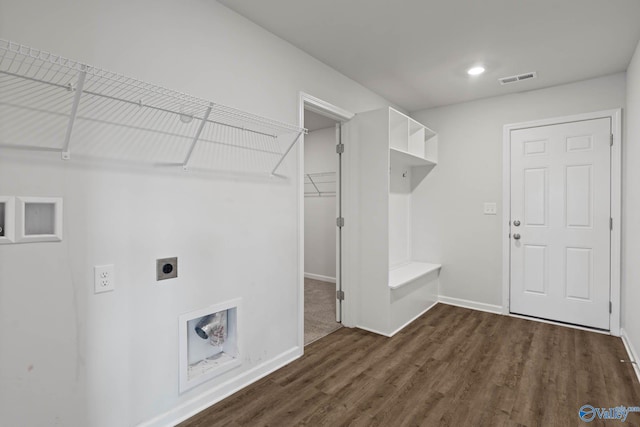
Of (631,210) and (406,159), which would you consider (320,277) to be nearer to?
(406,159)

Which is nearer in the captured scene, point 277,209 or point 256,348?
point 256,348

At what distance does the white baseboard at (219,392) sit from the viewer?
5.92 ft

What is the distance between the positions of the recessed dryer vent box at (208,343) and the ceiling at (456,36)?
2.00m

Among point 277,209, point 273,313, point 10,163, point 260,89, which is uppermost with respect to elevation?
point 260,89

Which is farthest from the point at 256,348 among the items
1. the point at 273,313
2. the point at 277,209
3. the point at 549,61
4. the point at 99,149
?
the point at 549,61

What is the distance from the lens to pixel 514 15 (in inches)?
85.8

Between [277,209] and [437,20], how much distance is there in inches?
69.7

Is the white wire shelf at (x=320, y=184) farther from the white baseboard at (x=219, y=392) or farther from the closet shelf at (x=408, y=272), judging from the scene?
the white baseboard at (x=219, y=392)

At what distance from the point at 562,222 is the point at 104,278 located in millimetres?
4048

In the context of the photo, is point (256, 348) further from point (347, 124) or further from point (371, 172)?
point (347, 124)

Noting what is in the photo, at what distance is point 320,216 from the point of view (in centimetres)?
542

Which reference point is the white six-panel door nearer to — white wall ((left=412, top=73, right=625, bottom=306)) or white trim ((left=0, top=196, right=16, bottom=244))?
white wall ((left=412, top=73, right=625, bottom=306))

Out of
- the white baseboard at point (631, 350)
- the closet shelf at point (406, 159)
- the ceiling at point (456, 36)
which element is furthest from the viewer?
the closet shelf at point (406, 159)

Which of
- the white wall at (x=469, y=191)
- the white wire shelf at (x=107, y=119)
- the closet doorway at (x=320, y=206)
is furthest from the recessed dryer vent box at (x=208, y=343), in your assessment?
the white wall at (x=469, y=191)
